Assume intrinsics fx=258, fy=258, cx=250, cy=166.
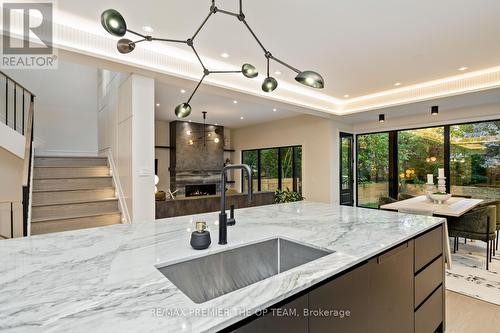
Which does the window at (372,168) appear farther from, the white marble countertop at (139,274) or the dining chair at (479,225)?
the white marble countertop at (139,274)

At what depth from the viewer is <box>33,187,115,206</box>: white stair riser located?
3.82 meters

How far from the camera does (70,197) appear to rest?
4.06 m

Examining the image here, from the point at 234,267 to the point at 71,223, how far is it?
3.37 meters

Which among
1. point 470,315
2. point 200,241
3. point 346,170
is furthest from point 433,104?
point 200,241

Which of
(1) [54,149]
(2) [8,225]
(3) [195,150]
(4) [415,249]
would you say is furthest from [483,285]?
(1) [54,149]

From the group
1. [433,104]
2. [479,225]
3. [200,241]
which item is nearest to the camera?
[200,241]

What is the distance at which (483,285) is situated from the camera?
9.52 ft

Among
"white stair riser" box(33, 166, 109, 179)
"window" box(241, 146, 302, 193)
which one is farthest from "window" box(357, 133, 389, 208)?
"white stair riser" box(33, 166, 109, 179)

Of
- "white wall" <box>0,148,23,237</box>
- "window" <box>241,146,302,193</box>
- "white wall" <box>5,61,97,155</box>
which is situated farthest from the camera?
"window" <box>241,146,302,193</box>

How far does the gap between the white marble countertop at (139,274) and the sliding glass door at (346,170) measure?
18.7 feet

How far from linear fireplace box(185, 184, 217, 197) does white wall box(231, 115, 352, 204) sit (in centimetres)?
255

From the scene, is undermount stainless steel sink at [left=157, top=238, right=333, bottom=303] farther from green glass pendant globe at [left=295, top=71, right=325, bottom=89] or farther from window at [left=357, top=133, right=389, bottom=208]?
window at [left=357, top=133, right=389, bottom=208]

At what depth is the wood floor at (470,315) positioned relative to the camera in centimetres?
217

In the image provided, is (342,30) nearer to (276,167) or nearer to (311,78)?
(311,78)
